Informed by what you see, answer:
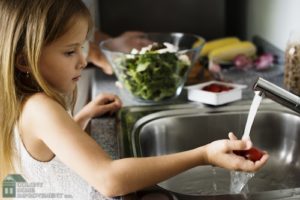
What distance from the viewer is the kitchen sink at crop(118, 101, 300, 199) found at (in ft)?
3.59

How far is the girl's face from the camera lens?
0.89 m

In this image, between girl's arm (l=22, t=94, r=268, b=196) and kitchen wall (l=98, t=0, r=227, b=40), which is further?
kitchen wall (l=98, t=0, r=227, b=40)

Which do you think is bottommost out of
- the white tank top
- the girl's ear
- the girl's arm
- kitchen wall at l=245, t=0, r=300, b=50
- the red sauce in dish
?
the white tank top

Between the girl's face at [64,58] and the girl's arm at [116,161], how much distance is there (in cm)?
12

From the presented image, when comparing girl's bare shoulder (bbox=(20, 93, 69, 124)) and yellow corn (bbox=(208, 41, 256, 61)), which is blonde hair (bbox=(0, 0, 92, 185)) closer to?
girl's bare shoulder (bbox=(20, 93, 69, 124))

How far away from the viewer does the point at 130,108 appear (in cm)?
123

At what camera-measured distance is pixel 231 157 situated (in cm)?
78

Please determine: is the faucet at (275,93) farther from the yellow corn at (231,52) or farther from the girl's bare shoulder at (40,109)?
the yellow corn at (231,52)

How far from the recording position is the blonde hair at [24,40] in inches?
34.2

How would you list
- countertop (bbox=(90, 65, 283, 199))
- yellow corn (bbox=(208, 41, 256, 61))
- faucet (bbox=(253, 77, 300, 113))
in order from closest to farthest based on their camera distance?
1. faucet (bbox=(253, 77, 300, 113))
2. countertop (bbox=(90, 65, 283, 199))
3. yellow corn (bbox=(208, 41, 256, 61))

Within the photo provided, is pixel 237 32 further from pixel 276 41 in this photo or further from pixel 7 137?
pixel 7 137

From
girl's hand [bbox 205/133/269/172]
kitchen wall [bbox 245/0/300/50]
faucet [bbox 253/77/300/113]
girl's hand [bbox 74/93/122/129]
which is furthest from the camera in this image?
kitchen wall [bbox 245/0/300/50]

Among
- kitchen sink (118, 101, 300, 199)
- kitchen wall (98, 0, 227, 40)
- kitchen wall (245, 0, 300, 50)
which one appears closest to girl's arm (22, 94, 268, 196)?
kitchen sink (118, 101, 300, 199)

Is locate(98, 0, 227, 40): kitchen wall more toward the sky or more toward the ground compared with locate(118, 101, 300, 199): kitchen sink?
more toward the sky
